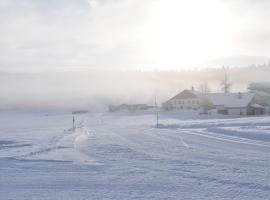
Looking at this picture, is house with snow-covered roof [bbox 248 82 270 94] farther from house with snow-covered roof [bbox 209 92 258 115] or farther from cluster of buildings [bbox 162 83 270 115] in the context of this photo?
house with snow-covered roof [bbox 209 92 258 115]

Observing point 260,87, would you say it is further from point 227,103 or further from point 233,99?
point 227,103

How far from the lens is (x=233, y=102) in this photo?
80438 millimetres

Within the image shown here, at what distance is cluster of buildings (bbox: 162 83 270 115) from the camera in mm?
78562

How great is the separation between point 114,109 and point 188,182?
333 feet

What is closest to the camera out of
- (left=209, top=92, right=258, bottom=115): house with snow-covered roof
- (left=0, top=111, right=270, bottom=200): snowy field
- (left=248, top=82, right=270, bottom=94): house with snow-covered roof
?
(left=0, top=111, right=270, bottom=200): snowy field

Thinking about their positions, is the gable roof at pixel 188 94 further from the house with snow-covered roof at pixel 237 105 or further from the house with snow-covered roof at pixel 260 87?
the house with snow-covered roof at pixel 260 87

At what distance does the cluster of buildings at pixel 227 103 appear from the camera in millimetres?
78562

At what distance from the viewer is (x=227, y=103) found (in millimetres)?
80938

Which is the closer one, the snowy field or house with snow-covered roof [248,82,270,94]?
the snowy field

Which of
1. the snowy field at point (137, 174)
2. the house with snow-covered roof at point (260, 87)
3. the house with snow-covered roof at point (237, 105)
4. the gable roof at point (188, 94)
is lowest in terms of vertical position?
the snowy field at point (137, 174)

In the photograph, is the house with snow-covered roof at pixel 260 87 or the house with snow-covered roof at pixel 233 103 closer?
the house with snow-covered roof at pixel 233 103

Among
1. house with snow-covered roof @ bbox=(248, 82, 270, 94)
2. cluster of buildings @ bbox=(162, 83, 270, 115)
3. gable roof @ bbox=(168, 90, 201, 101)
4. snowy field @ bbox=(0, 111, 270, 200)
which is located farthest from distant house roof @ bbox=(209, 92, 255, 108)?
snowy field @ bbox=(0, 111, 270, 200)

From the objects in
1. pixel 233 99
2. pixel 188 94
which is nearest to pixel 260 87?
pixel 188 94

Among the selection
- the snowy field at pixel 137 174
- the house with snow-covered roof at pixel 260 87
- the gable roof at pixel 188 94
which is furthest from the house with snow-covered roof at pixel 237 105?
A: the snowy field at pixel 137 174
